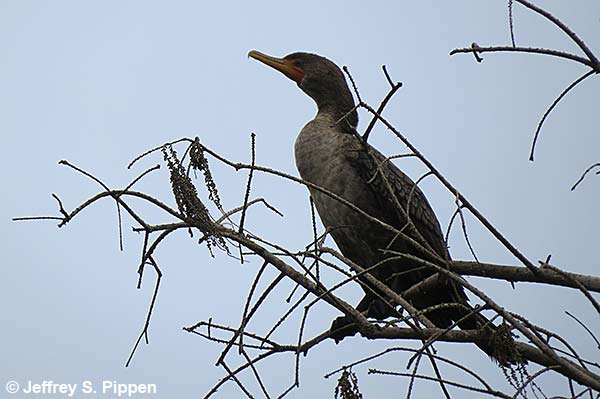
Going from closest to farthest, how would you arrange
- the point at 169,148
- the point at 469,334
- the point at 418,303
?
1. the point at 169,148
2. the point at 469,334
3. the point at 418,303

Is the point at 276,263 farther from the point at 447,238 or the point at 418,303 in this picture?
the point at 418,303

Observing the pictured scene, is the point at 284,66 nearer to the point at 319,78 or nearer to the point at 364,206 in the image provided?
the point at 319,78

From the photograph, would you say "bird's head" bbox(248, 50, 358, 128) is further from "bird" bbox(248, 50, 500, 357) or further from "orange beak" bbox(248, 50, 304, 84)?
"bird" bbox(248, 50, 500, 357)

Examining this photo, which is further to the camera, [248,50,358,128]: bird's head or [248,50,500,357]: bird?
[248,50,358,128]: bird's head

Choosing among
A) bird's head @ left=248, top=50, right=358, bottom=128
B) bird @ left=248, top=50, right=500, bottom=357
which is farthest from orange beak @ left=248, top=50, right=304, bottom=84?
bird @ left=248, top=50, right=500, bottom=357

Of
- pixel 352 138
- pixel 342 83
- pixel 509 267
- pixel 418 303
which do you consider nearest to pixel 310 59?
pixel 342 83

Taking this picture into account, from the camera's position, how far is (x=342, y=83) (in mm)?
5609

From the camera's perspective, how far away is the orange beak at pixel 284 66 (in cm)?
569

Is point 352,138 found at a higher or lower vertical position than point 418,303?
higher

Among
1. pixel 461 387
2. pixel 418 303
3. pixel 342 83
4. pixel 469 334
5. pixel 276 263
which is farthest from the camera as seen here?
pixel 342 83

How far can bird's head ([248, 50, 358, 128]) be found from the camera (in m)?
5.55

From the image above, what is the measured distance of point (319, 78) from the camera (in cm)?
561

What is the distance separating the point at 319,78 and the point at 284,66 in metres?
0.28

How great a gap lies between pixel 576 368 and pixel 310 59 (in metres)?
3.73
